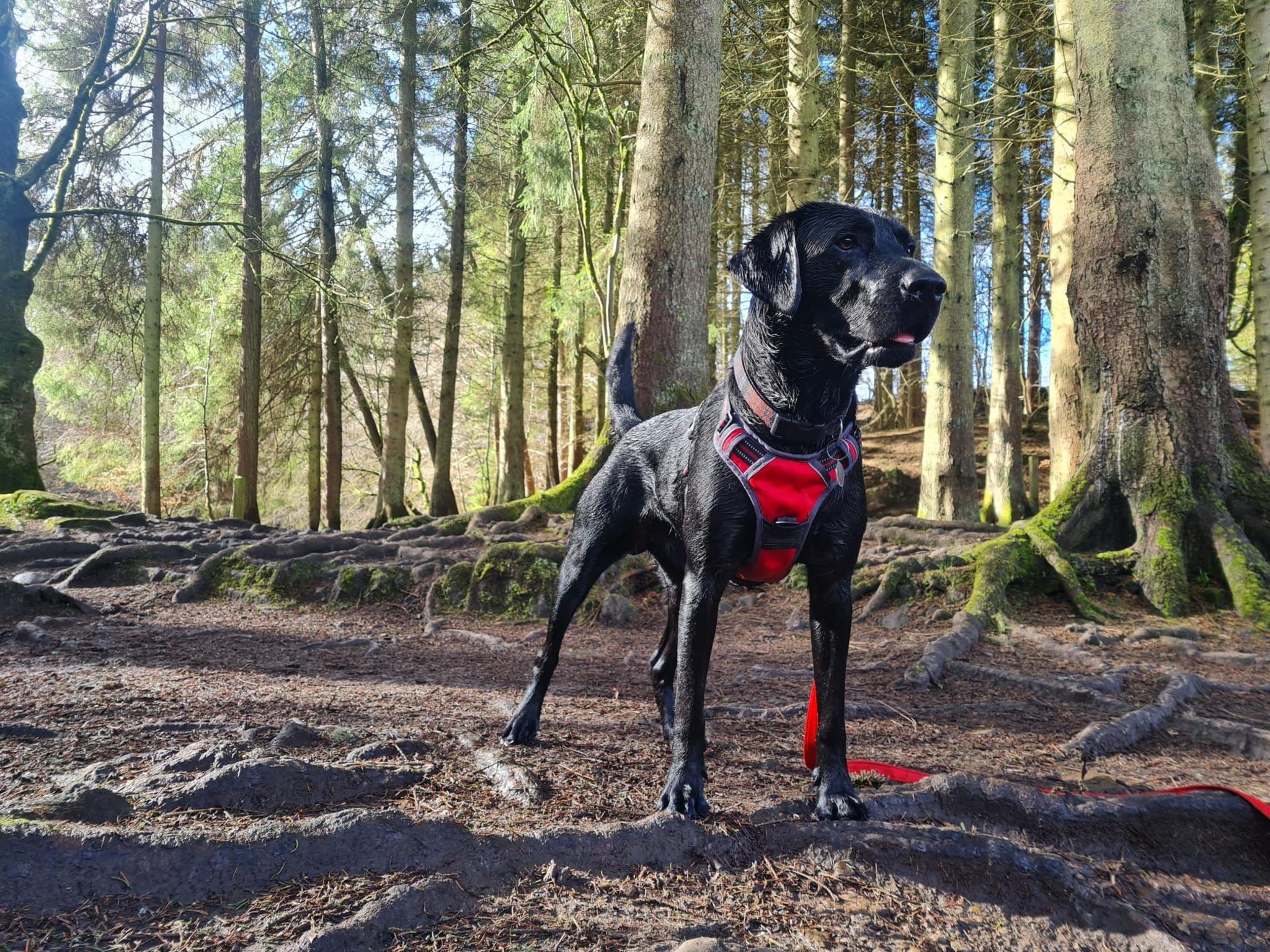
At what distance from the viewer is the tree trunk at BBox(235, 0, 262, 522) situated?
48.5 ft

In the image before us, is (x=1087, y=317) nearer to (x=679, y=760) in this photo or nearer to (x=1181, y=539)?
(x=1181, y=539)

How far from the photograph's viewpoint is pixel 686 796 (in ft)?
7.61

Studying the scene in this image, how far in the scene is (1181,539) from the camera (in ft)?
18.2

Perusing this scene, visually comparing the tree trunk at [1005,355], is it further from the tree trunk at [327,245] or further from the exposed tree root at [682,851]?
the tree trunk at [327,245]

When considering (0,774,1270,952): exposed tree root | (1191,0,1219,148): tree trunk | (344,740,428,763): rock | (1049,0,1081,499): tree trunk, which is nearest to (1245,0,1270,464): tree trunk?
(1191,0,1219,148): tree trunk

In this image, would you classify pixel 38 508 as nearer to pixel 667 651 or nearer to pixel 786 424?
pixel 667 651

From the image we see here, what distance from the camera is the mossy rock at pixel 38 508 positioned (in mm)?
10250

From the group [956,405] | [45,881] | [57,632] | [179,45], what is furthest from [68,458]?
[45,881]

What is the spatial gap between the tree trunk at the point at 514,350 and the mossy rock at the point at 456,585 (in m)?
11.1

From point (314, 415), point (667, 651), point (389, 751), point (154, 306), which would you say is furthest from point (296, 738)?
point (314, 415)

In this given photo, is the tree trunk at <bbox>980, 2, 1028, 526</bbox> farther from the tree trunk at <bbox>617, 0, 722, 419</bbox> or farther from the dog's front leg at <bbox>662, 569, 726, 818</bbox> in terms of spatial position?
the dog's front leg at <bbox>662, 569, 726, 818</bbox>

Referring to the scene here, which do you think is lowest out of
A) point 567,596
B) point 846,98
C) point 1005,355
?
point 567,596

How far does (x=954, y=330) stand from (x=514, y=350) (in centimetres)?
998

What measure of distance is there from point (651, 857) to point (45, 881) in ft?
4.67
